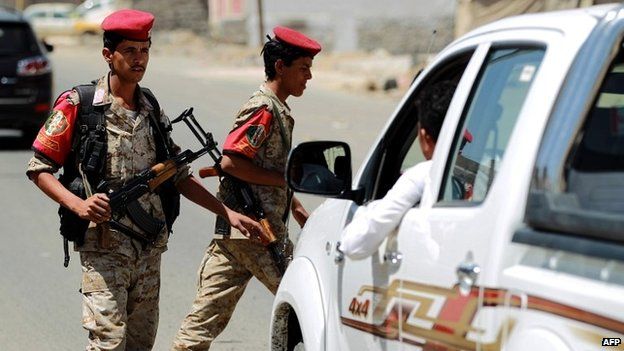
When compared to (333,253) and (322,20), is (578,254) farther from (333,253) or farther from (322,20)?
(322,20)

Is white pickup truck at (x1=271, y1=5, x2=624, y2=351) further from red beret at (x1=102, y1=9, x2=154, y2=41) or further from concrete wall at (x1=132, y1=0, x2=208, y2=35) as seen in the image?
concrete wall at (x1=132, y1=0, x2=208, y2=35)

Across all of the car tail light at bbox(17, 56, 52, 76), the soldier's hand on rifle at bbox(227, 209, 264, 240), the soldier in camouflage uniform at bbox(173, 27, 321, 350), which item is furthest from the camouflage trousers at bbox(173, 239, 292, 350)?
the car tail light at bbox(17, 56, 52, 76)

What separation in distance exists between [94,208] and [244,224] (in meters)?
0.71

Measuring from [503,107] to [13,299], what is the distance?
18.6ft

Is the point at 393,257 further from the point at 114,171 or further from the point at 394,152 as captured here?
the point at 114,171

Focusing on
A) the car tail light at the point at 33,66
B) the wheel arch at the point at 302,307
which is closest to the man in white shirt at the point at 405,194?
the wheel arch at the point at 302,307

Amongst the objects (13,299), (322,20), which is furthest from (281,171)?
(322,20)

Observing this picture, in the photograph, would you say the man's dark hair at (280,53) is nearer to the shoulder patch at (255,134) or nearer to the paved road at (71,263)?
the shoulder patch at (255,134)

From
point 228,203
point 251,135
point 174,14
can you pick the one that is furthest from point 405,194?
point 174,14

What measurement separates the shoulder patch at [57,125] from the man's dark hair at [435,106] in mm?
1883

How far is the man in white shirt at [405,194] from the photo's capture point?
149 inches

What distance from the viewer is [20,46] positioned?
1745 cm

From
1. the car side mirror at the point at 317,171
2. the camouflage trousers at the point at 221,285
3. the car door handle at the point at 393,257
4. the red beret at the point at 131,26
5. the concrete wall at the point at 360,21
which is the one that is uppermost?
the red beret at the point at 131,26

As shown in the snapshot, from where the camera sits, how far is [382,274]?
12.7 ft
